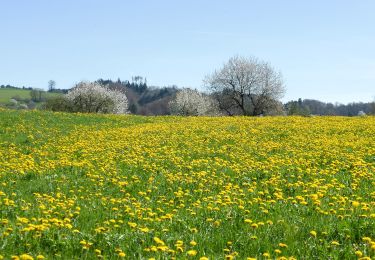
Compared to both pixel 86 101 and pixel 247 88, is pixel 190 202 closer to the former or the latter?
pixel 247 88

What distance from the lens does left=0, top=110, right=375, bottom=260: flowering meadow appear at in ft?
17.3

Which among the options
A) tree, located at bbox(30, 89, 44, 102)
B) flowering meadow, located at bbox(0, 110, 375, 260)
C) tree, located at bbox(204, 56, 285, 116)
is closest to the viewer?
flowering meadow, located at bbox(0, 110, 375, 260)

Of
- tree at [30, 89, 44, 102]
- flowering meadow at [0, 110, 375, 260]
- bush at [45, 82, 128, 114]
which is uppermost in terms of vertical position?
tree at [30, 89, 44, 102]

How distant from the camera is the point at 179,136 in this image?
729 inches

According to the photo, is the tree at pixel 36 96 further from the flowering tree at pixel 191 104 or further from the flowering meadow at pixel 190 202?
the flowering meadow at pixel 190 202

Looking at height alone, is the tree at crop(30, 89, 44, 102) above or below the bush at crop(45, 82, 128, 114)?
→ above

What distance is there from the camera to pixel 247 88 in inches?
2195

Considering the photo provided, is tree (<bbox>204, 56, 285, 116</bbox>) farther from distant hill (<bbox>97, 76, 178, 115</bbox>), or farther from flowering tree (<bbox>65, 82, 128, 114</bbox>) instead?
distant hill (<bbox>97, 76, 178, 115</bbox>)

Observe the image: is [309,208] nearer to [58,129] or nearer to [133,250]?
[133,250]

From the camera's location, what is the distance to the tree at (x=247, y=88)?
55.5 metres

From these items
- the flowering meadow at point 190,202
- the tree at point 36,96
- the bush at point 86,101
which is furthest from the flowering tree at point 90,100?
the tree at point 36,96

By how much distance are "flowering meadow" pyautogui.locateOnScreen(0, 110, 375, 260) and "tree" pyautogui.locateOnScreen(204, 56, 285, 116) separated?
130ft

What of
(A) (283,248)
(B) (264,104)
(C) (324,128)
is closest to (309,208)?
(A) (283,248)

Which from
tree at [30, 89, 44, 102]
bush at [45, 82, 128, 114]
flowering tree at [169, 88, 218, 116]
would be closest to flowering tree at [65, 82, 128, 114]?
bush at [45, 82, 128, 114]
